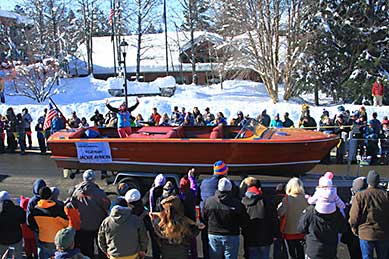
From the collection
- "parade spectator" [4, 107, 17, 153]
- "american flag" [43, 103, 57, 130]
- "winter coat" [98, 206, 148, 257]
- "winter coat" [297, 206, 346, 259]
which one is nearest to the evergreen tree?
"american flag" [43, 103, 57, 130]

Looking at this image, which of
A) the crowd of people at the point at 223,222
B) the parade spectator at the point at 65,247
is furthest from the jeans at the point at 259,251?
the parade spectator at the point at 65,247

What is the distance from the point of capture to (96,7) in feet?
149

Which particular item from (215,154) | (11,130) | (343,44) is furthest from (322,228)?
(343,44)

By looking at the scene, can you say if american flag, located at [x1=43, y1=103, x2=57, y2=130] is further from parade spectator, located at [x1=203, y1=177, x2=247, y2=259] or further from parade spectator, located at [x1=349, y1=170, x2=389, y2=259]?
parade spectator, located at [x1=349, y1=170, x2=389, y2=259]

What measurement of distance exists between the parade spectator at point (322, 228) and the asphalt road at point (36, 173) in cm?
580

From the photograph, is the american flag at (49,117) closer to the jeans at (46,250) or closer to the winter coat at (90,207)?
the winter coat at (90,207)

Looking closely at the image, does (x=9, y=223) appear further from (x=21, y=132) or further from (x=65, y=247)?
(x=21, y=132)

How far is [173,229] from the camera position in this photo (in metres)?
4.70

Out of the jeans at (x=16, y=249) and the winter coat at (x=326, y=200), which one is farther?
the jeans at (x=16, y=249)

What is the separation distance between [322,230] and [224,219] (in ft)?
3.50

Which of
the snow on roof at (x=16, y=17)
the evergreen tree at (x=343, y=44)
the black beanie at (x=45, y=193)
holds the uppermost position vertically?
the snow on roof at (x=16, y=17)

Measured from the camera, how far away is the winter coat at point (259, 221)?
16.1ft

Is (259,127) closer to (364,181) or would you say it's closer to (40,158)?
(364,181)

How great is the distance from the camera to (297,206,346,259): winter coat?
459 centimetres
